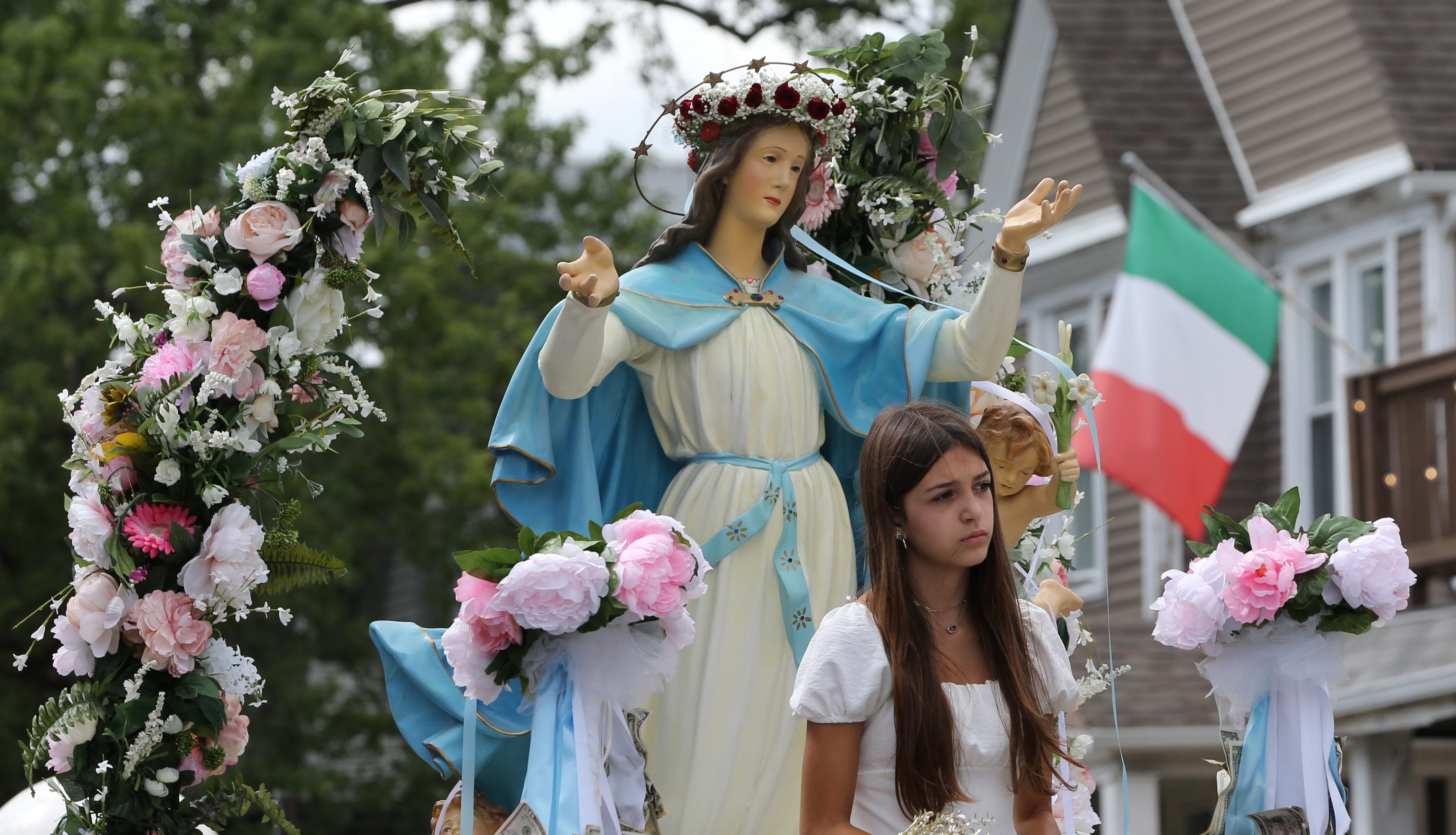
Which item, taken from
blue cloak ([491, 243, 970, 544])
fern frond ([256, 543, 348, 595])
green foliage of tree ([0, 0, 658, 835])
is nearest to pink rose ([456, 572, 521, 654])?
blue cloak ([491, 243, 970, 544])

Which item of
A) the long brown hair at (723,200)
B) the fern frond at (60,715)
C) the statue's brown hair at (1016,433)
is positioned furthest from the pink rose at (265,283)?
the statue's brown hair at (1016,433)

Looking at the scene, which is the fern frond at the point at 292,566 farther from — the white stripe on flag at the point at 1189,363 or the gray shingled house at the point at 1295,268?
the white stripe on flag at the point at 1189,363

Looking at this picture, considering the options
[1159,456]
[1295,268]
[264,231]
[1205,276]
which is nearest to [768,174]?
[264,231]

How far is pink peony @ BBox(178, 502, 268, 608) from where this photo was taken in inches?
208

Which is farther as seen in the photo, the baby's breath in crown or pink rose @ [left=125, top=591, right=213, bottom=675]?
the baby's breath in crown

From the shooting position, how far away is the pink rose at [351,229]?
5523 millimetres

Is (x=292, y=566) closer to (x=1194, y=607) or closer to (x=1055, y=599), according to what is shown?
(x=1055, y=599)

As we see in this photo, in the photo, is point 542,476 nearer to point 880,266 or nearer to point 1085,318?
point 880,266

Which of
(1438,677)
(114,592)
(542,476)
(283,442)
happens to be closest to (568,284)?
(542,476)

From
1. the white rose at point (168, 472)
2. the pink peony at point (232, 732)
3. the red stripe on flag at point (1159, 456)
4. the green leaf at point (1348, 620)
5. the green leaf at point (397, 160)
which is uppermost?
the red stripe on flag at point (1159, 456)

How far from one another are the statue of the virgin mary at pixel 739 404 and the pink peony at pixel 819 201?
1.30 ft

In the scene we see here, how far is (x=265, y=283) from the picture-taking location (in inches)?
215

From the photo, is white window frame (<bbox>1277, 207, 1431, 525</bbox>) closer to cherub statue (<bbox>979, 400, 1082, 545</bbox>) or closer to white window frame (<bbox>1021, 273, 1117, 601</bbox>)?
white window frame (<bbox>1021, 273, 1117, 601</bbox>)

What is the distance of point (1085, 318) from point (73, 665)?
39.4 feet
